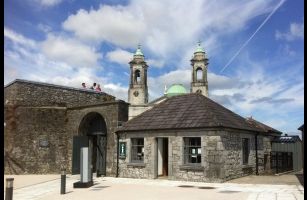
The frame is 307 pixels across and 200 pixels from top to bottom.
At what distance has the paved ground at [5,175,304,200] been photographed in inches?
466

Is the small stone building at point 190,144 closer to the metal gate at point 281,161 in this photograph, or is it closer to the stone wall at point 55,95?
the metal gate at point 281,161

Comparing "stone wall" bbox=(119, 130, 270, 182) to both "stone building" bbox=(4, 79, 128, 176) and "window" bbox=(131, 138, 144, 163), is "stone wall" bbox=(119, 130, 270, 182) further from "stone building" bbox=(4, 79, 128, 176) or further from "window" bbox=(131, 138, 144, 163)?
"stone building" bbox=(4, 79, 128, 176)

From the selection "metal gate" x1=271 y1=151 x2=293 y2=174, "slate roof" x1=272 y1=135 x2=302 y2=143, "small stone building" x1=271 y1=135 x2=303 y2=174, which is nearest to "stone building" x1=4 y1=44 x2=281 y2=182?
"metal gate" x1=271 y1=151 x2=293 y2=174

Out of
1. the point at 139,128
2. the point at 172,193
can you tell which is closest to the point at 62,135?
the point at 139,128

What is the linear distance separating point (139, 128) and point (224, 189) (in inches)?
248

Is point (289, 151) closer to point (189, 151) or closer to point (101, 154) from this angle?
point (189, 151)

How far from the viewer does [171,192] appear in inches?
514

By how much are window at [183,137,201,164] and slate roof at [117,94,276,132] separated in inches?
28.2

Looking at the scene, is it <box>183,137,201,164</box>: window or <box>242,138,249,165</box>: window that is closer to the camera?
<box>183,137,201,164</box>: window

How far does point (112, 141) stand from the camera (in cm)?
1994

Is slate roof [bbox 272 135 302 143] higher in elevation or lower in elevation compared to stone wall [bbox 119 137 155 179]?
higher

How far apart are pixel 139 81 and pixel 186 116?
42.1 meters
